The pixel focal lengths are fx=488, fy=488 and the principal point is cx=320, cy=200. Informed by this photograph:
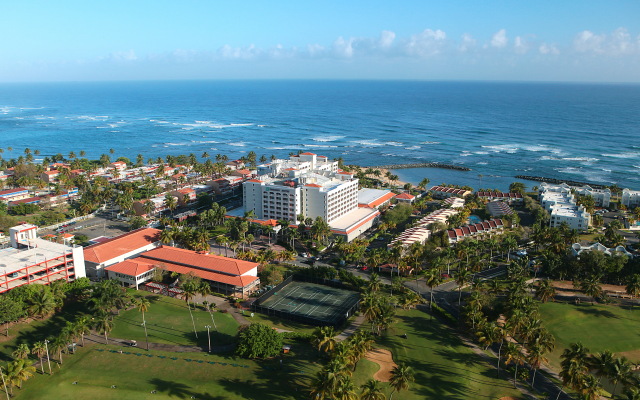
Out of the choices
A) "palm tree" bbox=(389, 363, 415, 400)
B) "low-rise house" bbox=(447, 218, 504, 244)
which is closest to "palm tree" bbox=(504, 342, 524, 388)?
"palm tree" bbox=(389, 363, 415, 400)

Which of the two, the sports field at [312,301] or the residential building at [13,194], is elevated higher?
the residential building at [13,194]

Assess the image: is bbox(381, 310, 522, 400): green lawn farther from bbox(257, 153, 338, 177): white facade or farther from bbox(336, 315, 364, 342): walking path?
bbox(257, 153, 338, 177): white facade

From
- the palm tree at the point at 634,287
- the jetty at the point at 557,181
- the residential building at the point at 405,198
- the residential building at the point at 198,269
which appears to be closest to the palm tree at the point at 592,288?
the palm tree at the point at 634,287

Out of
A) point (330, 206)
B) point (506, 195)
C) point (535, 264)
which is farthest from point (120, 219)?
point (506, 195)

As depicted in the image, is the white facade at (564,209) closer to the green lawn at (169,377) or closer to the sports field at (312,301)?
the sports field at (312,301)

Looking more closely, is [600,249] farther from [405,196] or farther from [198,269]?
[198,269]

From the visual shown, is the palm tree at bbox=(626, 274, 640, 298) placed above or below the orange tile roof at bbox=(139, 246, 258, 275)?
above

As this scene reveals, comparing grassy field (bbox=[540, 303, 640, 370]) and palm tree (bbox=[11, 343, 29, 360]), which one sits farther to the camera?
grassy field (bbox=[540, 303, 640, 370])
